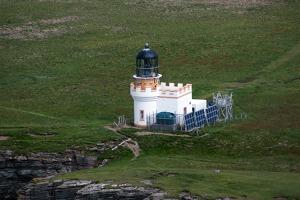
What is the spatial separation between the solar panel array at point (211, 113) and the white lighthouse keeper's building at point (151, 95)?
60.8 inches

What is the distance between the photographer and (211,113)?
10312 centimetres

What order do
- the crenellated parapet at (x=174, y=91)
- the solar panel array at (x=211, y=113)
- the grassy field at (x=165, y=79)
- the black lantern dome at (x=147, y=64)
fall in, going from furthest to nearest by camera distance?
the solar panel array at (x=211, y=113)
the black lantern dome at (x=147, y=64)
the crenellated parapet at (x=174, y=91)
the grassy field at (x=165, y=79)

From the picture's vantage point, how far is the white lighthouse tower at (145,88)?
101188mm

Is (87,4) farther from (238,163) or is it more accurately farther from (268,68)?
(238,163)

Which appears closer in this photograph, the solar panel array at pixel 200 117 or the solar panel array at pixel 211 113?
the solar panel array at pixel 200 117

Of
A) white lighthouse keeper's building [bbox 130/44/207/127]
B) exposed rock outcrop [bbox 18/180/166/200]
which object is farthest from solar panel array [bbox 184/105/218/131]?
exposed rock outcrop [bbox 18/180/166/200]

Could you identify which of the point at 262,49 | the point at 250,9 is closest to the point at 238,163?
the point at 262,49

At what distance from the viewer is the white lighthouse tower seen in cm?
10119

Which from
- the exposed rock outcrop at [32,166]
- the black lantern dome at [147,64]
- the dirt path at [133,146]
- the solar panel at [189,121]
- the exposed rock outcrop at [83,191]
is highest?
the black lantern dome at [147,64]

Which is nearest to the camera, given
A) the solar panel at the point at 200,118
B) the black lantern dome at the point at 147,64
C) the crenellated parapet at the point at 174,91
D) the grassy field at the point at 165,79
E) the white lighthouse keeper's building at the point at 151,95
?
the grassy field at the point at 165,79

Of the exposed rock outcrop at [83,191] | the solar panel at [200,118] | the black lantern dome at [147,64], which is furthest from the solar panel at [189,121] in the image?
the exposed rock outcrop at [83,191]

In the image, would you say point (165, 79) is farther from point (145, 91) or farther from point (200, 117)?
point (145, 91)

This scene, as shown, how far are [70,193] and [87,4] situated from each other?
77177 mm

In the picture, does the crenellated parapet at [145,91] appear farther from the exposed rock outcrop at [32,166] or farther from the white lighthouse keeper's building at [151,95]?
the exposed rock outcrop at [32,166]
